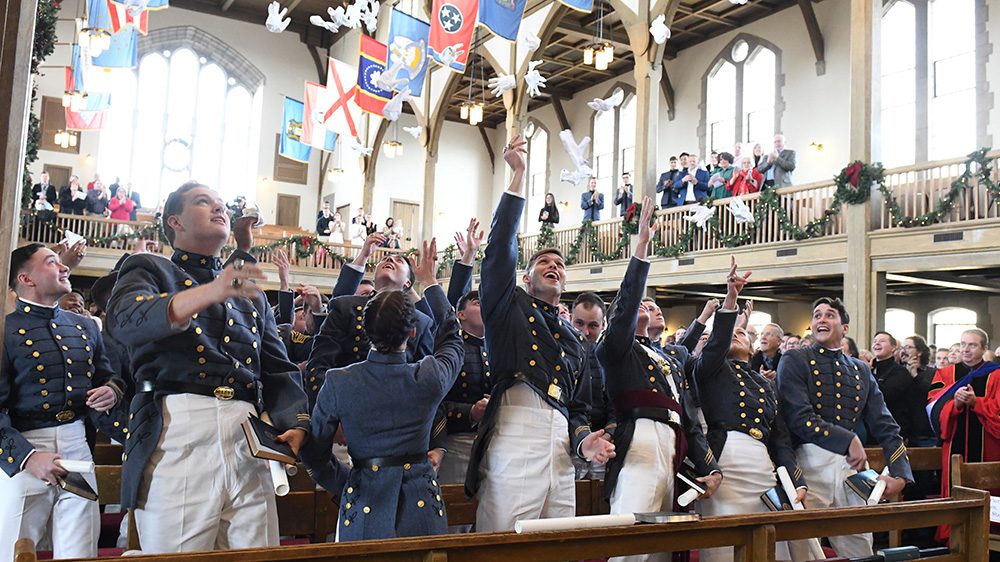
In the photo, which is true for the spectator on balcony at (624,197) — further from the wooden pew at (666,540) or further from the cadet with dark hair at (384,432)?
the cadet with dark hair at (384,432)

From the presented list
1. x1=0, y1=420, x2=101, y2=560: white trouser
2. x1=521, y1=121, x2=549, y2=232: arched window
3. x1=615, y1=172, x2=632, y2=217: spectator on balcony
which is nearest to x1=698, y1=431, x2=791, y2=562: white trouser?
x1=0, y1=420, x2=101, y2=560: white trouser

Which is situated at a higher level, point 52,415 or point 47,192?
point 47,192

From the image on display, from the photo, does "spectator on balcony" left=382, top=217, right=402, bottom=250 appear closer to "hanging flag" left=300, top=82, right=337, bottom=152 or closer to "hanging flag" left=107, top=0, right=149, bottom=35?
"hanging flag" left=300, top=82, right=337, bottom=152

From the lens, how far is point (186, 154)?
21.9 m

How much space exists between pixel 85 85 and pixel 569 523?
15.9 meters

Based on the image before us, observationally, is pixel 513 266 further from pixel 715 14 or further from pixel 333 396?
pixel 715 14

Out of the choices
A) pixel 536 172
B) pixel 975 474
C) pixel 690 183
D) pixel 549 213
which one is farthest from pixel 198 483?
pixel 536 172

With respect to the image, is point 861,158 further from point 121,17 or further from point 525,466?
point 121,17

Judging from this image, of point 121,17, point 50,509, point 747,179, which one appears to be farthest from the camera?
point 747,179

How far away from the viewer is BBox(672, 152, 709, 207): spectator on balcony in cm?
1300

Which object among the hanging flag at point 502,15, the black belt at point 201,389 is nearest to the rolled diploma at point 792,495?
the black belt at point 201,389

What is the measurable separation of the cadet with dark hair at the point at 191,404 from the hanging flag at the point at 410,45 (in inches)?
394

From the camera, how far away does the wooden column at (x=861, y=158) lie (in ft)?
33.9

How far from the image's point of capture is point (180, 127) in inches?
865
